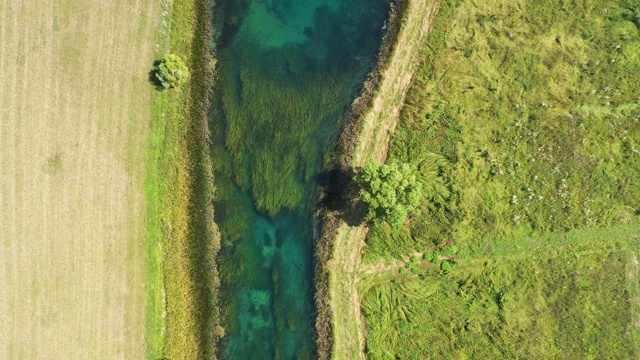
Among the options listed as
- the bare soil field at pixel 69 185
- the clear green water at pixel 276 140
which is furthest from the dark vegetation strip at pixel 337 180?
the bare soil field at pixel 69 185

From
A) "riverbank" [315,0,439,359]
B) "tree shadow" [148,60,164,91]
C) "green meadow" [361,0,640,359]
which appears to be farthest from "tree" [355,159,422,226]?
"tree shadow" [148,60,164,91]

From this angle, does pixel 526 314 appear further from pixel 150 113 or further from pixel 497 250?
pixel 150 113

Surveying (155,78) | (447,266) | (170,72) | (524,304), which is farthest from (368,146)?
(155,78)

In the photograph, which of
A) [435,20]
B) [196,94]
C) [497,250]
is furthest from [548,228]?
[196,94]

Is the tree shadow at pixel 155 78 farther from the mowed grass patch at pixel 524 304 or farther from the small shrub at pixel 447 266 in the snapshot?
the small shrub at pixel 447 266

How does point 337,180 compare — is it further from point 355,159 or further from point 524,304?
point 524,304

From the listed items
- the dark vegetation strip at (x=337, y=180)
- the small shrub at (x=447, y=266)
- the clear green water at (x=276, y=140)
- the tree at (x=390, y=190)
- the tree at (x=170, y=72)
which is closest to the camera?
the tree at (x=390, y=190)
